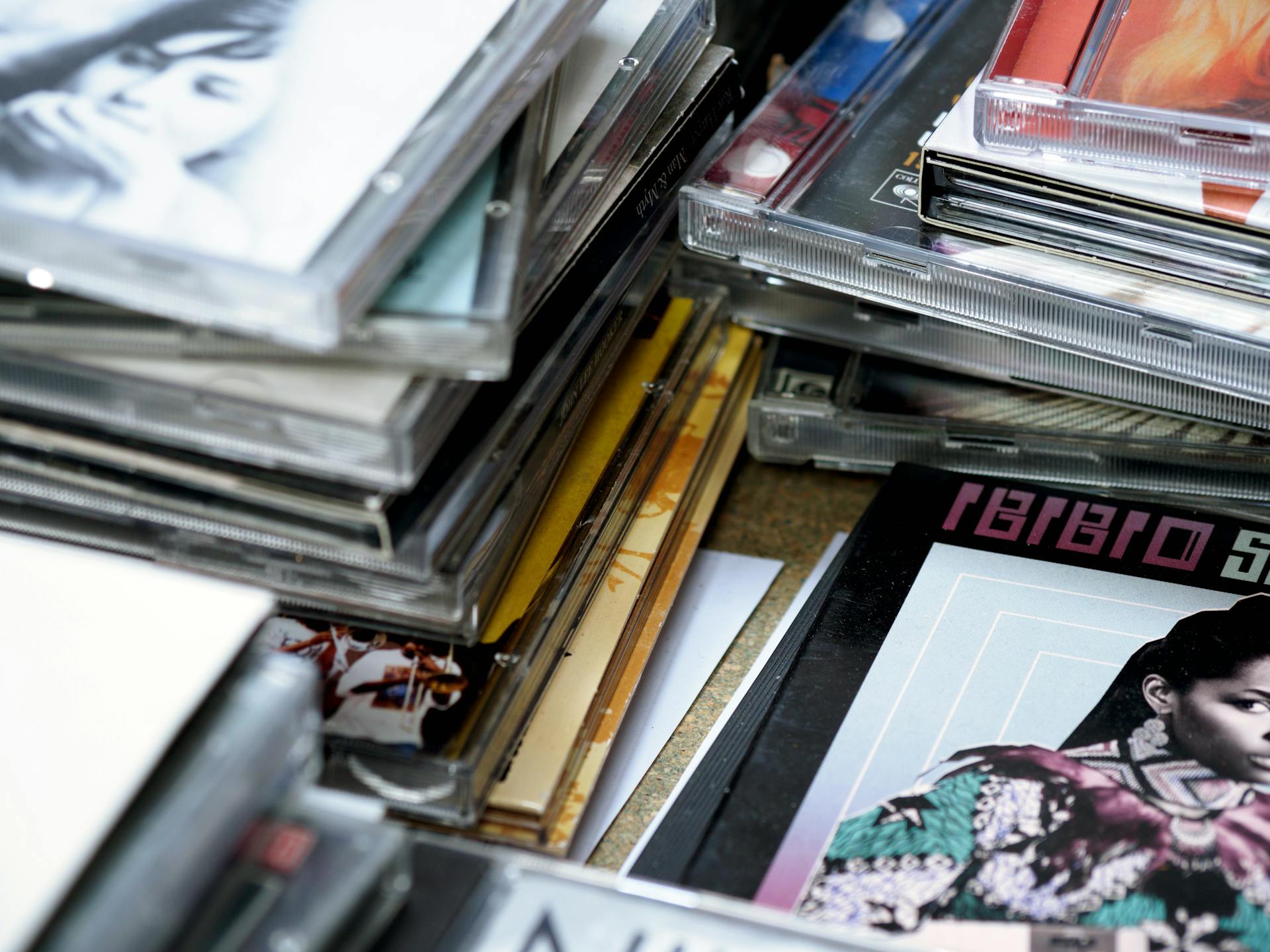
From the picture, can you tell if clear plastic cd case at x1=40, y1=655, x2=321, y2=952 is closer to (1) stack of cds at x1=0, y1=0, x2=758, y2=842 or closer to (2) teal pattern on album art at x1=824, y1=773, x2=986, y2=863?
(1) stack of cds at x1=0, y1=0, x2=758, y2=842

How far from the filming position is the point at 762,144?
0.91 meters

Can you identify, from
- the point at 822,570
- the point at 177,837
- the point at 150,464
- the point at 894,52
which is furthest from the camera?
the point at 894,52

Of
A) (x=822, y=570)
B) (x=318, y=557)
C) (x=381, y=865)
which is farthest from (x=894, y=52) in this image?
(x=381, y=865)

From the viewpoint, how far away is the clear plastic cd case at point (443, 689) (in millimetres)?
699

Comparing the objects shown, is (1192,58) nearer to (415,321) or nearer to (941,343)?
(941,343)

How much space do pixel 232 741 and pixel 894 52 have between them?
71 centimetres

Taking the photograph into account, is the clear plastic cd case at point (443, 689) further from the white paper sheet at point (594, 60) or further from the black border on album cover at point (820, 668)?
the white paper sheet at point (594, 60)

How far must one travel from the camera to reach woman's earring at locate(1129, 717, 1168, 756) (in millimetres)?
707

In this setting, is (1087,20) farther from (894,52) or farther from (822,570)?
(822,570)

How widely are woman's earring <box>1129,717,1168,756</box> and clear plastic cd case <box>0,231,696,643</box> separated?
349 mm

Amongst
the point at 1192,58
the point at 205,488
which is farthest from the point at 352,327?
the point at 1192,58

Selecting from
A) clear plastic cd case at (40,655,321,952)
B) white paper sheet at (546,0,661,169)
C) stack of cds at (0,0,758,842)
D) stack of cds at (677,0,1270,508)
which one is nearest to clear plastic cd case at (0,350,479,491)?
stack of cds at (0,0,758,842)

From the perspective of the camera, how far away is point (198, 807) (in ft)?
1.67

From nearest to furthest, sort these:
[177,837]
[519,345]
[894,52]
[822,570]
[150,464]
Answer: [177,837]
[150,464]
[519,345]
[822,570]
[894,52]
